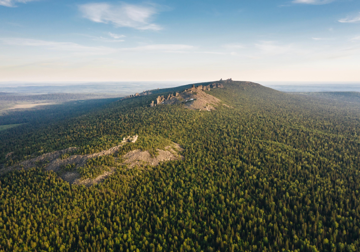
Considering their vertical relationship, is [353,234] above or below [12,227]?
below

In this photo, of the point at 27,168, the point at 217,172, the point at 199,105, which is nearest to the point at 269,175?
the point at 217,172

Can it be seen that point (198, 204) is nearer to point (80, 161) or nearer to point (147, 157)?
point (147, 157)

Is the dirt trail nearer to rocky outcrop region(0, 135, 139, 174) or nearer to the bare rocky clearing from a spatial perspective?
the bare rocky clearing

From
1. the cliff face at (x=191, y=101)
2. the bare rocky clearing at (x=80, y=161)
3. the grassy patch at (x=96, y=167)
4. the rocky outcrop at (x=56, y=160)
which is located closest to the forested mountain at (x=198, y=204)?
the grassy patch at (x=96, y=167)

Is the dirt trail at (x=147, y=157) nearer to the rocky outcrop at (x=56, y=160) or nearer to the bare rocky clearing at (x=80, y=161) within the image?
the bare rocky clearing at (x=80, y=161)

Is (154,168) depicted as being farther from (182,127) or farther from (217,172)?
(182,127)

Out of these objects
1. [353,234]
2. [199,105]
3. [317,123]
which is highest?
[199,105]

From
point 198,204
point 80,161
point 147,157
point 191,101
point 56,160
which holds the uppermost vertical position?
point 191,101

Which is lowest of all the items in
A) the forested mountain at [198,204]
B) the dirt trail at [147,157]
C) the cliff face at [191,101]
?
the forested mountain at [198,204]

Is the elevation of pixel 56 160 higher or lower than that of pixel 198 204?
higher

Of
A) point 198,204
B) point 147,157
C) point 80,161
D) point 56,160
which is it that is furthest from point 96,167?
point 198,204

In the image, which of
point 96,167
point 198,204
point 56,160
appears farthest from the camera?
point 56,160
